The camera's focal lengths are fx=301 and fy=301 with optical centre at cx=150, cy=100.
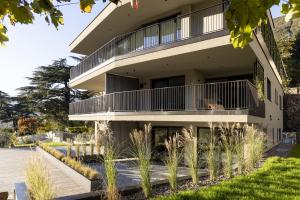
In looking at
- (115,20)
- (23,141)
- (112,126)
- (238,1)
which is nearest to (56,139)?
(23,141)

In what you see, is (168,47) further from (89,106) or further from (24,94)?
(24,94)

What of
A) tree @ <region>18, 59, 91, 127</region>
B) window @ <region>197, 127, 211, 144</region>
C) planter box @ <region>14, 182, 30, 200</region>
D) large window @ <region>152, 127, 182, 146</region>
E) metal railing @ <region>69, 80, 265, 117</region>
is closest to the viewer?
planter box @ <region>14, 182, 30, 200</region>

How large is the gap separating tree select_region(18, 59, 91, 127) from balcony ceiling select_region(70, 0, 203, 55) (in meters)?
21.0

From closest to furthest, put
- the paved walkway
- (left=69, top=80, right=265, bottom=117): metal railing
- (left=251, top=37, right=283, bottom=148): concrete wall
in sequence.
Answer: the paved walkway
(left=69, top=80, right=265, bottom=117): metal railing
(left=251, top=37, right=283, bottom=148): concrete wall

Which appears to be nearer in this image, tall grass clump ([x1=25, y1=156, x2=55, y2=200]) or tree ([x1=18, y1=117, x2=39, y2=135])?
tall grass clump ([x1=25, y1=156, x2=55, y2=200])

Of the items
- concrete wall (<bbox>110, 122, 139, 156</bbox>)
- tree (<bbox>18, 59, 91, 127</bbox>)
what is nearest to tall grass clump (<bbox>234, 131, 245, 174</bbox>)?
concrete wall (<bbox>110, 122, 139, 156</bbox>)

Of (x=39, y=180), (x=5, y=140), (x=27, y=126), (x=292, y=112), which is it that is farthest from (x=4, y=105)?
(x=39, y=180)

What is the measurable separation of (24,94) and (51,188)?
41.4m

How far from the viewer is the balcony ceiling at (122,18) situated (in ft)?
47.1

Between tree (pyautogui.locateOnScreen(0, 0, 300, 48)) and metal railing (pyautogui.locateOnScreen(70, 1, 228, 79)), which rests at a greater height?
metal railing (pyautogui.locateOnScreen(70, 1, 228, 79))

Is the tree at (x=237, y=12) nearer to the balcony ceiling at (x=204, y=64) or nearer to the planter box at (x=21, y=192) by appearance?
the planter box at (x=21, y=192)

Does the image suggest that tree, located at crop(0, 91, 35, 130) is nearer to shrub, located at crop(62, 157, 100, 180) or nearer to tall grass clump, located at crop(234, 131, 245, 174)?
shrub, located at crop(62, 157, 100, 180)

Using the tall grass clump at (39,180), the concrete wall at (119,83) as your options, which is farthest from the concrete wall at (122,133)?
the tall grass clump at (39,180)

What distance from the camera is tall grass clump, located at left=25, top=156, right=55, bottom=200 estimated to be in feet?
19.3
